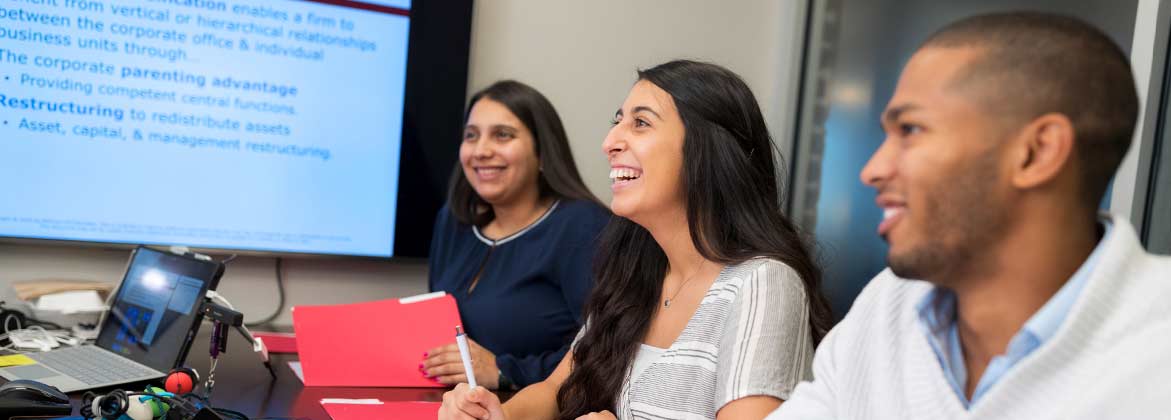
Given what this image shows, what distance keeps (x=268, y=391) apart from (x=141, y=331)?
1.26 ft

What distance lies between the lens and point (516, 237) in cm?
228

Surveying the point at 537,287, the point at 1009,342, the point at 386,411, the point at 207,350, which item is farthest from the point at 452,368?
the point at 1009,342

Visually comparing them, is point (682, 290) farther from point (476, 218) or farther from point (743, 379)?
point (476, 218)

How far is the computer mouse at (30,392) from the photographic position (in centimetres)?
140

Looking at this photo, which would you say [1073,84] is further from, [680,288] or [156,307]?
[156,307]

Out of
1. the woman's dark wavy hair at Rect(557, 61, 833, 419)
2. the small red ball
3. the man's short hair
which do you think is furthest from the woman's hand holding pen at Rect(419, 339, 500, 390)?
the man's short hair

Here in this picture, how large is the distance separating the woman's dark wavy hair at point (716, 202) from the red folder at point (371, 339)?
0.39 m

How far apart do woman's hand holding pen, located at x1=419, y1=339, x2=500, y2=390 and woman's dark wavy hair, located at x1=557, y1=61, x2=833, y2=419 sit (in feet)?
0.99

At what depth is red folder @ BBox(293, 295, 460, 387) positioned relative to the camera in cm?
180

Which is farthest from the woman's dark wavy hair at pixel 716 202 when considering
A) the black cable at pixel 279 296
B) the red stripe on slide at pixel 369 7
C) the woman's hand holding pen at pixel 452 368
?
the black cable at pixel 279 296

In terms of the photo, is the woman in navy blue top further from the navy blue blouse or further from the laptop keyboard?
the laptop keyboard

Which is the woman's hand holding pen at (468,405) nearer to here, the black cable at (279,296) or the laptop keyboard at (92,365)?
the laptop keyboard at (92,365)

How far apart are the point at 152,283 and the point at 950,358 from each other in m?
1.66

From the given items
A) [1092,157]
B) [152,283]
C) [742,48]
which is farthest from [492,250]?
[1092,157]
